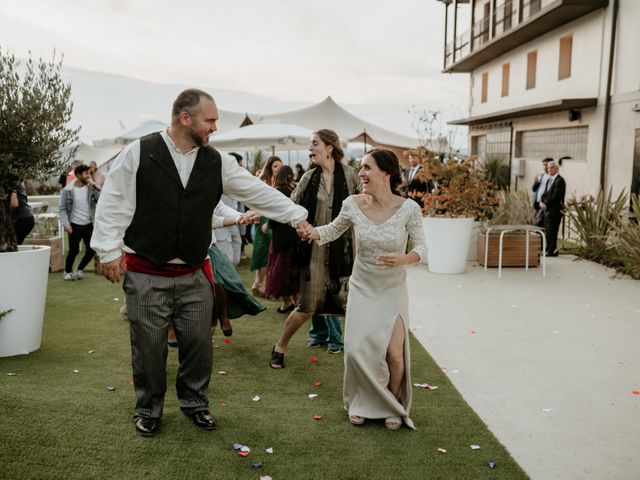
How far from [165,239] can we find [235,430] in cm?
131

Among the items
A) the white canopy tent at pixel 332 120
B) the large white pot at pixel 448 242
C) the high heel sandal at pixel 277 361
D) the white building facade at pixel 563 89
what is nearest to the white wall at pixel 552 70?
the white building facade at pixel 563 89

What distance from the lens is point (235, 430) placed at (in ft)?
14.0

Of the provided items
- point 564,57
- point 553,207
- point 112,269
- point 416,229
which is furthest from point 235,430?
point 564,57

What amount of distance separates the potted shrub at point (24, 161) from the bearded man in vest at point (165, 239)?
229 centimetres

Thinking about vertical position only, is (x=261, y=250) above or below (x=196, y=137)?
below

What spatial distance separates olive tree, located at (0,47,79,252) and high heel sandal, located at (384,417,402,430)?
3.78 m

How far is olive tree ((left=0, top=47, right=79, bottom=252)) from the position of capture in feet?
19.1

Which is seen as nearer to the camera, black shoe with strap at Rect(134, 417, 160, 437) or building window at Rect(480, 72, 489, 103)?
black shoe with strap at Rect(134, 417, 160, 437)

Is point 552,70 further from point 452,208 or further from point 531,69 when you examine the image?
point 452,208

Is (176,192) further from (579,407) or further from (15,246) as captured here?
(579,407)

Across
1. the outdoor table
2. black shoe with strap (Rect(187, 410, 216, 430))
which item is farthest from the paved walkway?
black shoe with strap (Rect(187, 410, 216, 430))

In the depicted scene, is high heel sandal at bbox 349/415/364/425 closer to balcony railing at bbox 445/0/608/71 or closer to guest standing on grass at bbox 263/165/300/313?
guest standing on grass at bbox 263/165/300/313

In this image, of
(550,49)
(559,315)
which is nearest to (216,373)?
(559,315)

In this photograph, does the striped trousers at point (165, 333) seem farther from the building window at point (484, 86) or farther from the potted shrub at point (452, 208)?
the building window at point (484, 86)
